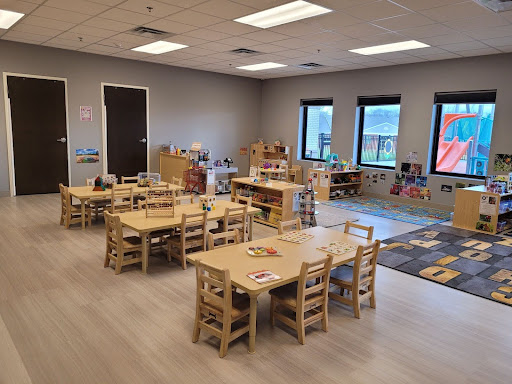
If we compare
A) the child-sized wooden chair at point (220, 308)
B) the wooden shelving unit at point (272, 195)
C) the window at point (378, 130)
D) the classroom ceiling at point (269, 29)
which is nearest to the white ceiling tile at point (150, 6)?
the classroom ceiling at point (269, 29)

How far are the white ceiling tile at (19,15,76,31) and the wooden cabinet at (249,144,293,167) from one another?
6.85 meters

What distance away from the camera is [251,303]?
2.94m

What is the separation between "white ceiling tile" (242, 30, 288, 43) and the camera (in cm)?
661

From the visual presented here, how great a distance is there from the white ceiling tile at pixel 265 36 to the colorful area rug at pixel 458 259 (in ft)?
13.0

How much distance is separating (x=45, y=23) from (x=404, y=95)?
25.4 feet

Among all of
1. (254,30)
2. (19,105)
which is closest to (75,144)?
(19,105)

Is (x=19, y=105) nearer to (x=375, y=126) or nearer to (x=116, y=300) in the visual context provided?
(x=116, y=300)

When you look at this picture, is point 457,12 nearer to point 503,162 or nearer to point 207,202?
point 503,162

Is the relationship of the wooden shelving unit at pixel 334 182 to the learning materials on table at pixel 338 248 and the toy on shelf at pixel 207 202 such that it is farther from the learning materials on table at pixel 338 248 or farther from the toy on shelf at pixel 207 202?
the learning materials on table at pixel 338 248

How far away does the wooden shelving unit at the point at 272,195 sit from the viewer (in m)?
6.77

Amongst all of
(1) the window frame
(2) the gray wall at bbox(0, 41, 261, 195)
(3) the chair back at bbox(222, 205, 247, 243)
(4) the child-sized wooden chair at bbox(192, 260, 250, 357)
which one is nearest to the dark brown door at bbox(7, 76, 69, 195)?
A: (2) the gray wall at bbox(0, 41, 261, 195)

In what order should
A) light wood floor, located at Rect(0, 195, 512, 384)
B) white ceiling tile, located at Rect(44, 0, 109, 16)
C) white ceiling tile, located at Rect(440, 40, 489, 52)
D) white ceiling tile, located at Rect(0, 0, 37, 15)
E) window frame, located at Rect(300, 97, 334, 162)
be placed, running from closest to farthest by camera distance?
light wood floor, located at Rect(0, 195, 512, 384) < white ceiling tile, located at Rect(44, 0, 109, 16) < white ceiling tile, located at Rect(0, 0, 37, 15) < white ceiling tile, located at Rect(440, 40, 489, 52) < window frame, located at Rect(300, 97, 334, 162)

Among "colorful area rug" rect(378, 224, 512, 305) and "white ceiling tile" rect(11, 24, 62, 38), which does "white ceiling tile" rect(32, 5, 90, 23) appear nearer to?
"white ceiling tile" rect(11, 24, 62, 38)

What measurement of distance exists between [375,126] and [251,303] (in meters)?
8.53
